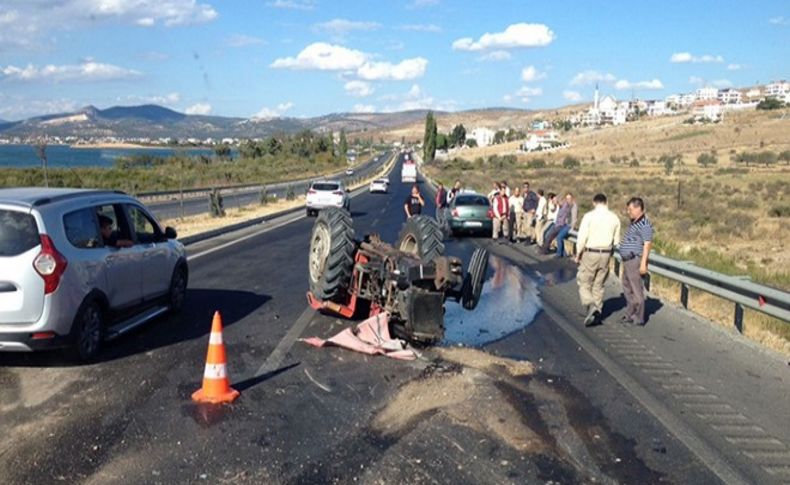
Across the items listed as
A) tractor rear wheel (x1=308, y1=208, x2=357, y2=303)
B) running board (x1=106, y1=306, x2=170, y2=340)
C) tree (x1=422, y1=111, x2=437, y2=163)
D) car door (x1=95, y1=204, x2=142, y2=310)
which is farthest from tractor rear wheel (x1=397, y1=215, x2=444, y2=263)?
tree (x1=422, y1=111, x2=437, y2=163)

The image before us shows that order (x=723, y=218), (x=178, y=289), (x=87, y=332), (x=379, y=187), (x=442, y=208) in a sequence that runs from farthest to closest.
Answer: (x=379, y=187), (x=723, y=218), (x=442, y=208), (x=178, y=289), (x=87, y=332)

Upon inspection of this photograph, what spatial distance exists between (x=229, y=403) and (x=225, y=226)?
18.6 meters

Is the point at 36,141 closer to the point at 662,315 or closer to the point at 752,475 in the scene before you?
the point at 662,315

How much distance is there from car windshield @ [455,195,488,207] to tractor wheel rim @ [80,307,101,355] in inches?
677

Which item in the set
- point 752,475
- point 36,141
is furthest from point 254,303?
point 36,141

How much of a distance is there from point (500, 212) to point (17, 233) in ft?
54.6

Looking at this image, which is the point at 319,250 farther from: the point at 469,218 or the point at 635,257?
the point at 469,218

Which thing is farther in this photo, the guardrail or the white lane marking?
the guardrail

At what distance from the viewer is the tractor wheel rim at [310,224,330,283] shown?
10.0m

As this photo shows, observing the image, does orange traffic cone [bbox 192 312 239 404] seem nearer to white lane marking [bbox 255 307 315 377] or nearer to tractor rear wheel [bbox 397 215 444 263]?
white lane marking [bbox 255 307 315 377]

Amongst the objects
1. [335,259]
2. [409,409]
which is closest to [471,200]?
[335,259]

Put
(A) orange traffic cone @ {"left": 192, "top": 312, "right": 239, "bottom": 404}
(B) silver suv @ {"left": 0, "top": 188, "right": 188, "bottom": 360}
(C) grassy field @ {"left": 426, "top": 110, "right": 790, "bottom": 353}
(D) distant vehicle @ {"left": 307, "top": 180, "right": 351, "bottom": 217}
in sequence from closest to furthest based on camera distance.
Answer: (A) orange traffic cone @ {"left": 192, "top": 312, "right": 239, "bottom": 404}
(B) silver suv @ {"left": 0, "top": 188, "right": 188, "bottom": 360}
(C) grassy field @ {"left": 426, "top": 110, "right": 790, "bottom": 353}
(D) distant vehicle @ {"left": 307, "top": 180, "right": 351, "bottom": 217}

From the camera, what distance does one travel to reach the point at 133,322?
341 inches

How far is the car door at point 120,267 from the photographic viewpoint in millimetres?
8062
